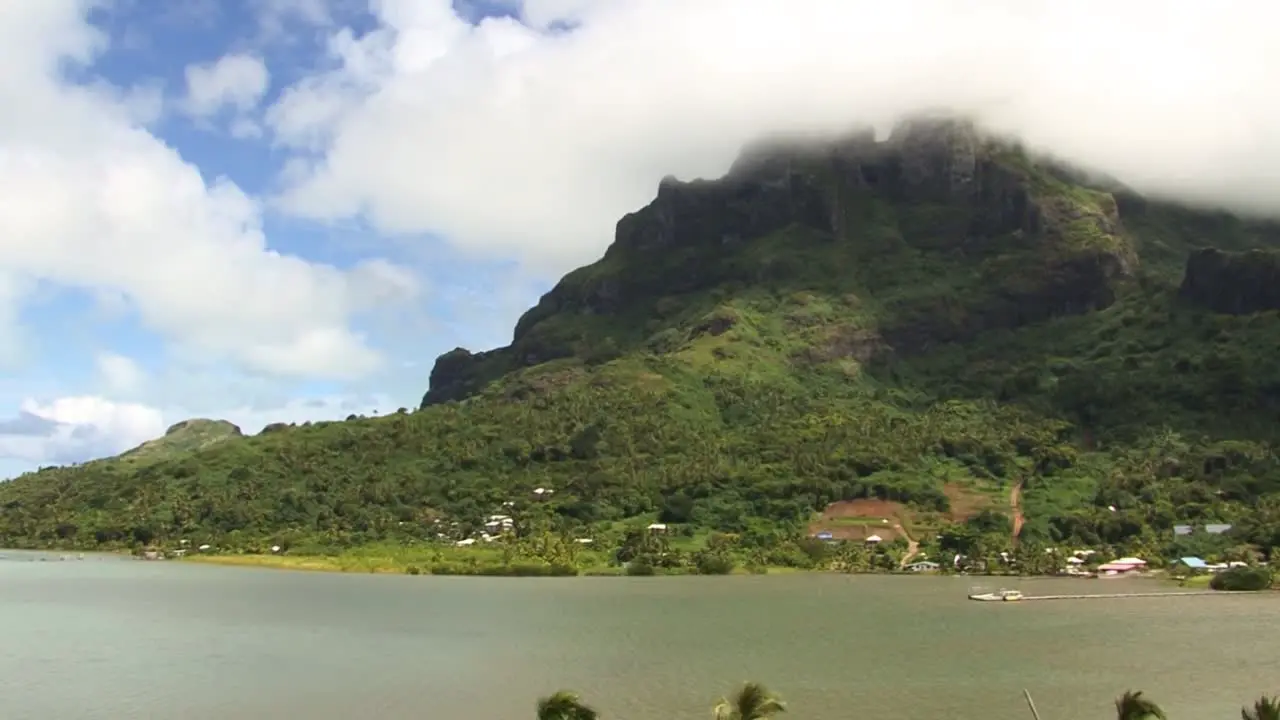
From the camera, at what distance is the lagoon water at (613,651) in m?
63.6

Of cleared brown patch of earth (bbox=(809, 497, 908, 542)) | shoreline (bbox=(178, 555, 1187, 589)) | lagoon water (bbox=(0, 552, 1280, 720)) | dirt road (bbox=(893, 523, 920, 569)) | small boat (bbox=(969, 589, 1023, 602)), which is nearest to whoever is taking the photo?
lagoon water (bbox=(0, 552, 1280, 720))

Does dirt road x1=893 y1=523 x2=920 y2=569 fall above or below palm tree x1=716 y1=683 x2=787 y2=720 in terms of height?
above

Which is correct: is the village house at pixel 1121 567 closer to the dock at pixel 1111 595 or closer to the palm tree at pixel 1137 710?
the dock at pixel 1111 595

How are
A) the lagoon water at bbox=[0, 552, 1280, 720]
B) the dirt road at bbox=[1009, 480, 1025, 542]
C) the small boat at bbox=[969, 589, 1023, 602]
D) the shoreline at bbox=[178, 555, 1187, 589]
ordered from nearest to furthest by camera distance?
the lagoon water at bbox=[0, 552, 1280, 720] < the small boat at bbox=[969, 589, 1023, 602] < the shoreline at bbox=[178, 555, 1187, 589] < the dirt road at bbox=[1009, 480, 1025, 542]

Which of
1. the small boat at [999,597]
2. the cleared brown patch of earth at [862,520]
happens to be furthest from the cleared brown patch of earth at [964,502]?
the small boat at [999,597]

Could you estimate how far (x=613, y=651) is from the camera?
3248 inches

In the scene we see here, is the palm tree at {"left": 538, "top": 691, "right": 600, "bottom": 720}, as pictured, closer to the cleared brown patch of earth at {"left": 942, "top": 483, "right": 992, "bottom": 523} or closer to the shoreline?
the shoreline

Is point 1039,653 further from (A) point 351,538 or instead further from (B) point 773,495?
(A) point 351,538

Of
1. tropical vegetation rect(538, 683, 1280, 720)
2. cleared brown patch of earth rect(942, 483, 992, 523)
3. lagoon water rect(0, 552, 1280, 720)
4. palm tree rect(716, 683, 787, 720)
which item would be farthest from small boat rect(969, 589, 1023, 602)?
palm tree rect(716, 683, 787, 720)

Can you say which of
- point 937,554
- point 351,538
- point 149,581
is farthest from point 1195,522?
point 149,581

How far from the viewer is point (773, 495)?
196125 mm

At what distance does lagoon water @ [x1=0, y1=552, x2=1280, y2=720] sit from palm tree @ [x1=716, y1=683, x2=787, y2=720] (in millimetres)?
23633

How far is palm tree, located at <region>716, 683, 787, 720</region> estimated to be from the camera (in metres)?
36.0

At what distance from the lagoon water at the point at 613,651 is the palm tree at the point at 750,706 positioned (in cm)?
2363
